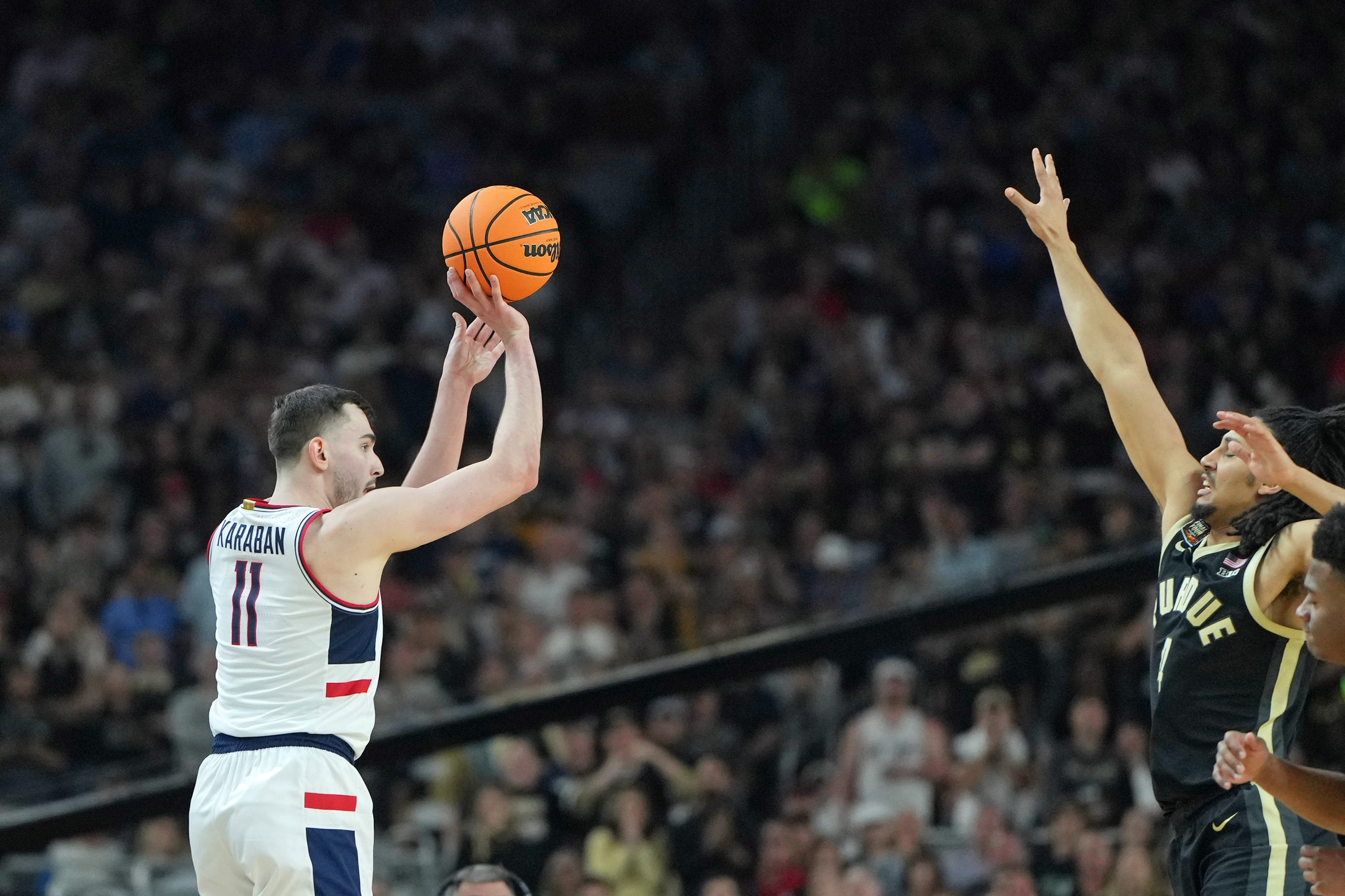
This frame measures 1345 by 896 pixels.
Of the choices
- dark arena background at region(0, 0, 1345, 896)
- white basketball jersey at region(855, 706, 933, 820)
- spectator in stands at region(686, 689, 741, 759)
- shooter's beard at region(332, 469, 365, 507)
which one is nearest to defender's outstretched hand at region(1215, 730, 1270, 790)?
shooter's beard at region(332, 469, 365, 507)

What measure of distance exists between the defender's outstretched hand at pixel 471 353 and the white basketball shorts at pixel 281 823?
4.98 ft

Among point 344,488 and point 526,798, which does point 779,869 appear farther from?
point 344,488

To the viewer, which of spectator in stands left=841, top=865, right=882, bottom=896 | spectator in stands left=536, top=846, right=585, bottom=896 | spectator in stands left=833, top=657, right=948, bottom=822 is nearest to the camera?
spectator in stands left=841, top=865, right=882, bottom=896

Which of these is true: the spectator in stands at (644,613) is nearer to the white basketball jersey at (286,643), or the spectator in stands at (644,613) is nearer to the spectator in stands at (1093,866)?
the spectator in stands at (1093,866)

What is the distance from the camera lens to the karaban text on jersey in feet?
16.1

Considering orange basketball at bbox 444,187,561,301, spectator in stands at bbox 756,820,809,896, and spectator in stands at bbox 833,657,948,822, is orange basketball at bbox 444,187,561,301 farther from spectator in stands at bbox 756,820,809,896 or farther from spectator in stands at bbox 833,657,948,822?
spectator in stands at bbox 833,657,948,822

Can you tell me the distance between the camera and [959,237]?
1480 cm

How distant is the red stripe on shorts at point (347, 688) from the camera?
4922 mm

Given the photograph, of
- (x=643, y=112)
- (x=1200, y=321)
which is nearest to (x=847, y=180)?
(x=643, y=112)

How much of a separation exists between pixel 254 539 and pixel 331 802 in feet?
2.72

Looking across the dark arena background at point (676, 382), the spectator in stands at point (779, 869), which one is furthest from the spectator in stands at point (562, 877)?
the spectator in stands at point (779, 869)

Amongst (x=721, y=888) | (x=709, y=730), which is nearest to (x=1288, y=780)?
(x=721, y=888)

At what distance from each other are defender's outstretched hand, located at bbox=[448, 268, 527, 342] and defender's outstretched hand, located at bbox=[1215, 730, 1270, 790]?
2470 mm

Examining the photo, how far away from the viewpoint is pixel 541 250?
581 centimetres
